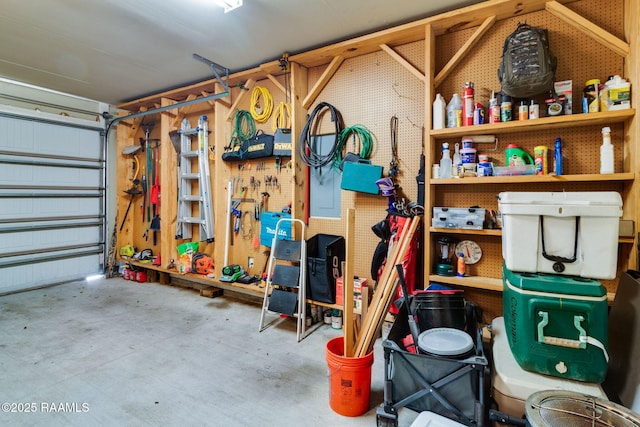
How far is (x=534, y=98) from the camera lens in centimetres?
246

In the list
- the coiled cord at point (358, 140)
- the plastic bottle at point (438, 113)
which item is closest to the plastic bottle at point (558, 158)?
the plastic bottle at point (438, 113)

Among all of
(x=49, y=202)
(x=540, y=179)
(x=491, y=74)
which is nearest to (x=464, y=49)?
(x=491, y=74)

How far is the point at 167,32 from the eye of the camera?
2992 millimetres

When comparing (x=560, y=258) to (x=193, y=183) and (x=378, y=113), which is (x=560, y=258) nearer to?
(x=378, y=113)

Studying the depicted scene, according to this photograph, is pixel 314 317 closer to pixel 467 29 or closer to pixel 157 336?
pixel 157 336

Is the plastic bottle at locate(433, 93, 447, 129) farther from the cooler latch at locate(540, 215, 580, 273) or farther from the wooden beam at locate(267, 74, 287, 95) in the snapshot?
the wooden beam at locate(267, 74, 287, 95)

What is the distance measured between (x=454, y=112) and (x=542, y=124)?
64cm

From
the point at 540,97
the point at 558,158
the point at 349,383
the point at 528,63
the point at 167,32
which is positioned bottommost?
the point at 349,383

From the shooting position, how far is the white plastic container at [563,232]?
153 centimetres

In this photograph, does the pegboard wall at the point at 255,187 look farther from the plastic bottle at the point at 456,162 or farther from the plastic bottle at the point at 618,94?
the plastic bottle at the point at 618,94

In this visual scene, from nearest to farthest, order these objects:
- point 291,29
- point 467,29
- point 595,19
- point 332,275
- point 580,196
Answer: point 580,196
point 595,19
point 467,29
point 291,29
point 332,275

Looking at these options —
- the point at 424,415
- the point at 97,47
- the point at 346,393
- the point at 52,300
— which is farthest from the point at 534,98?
the point at 52,300

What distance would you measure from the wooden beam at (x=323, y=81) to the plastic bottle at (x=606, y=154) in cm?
236

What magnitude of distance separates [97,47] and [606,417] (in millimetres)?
4806
